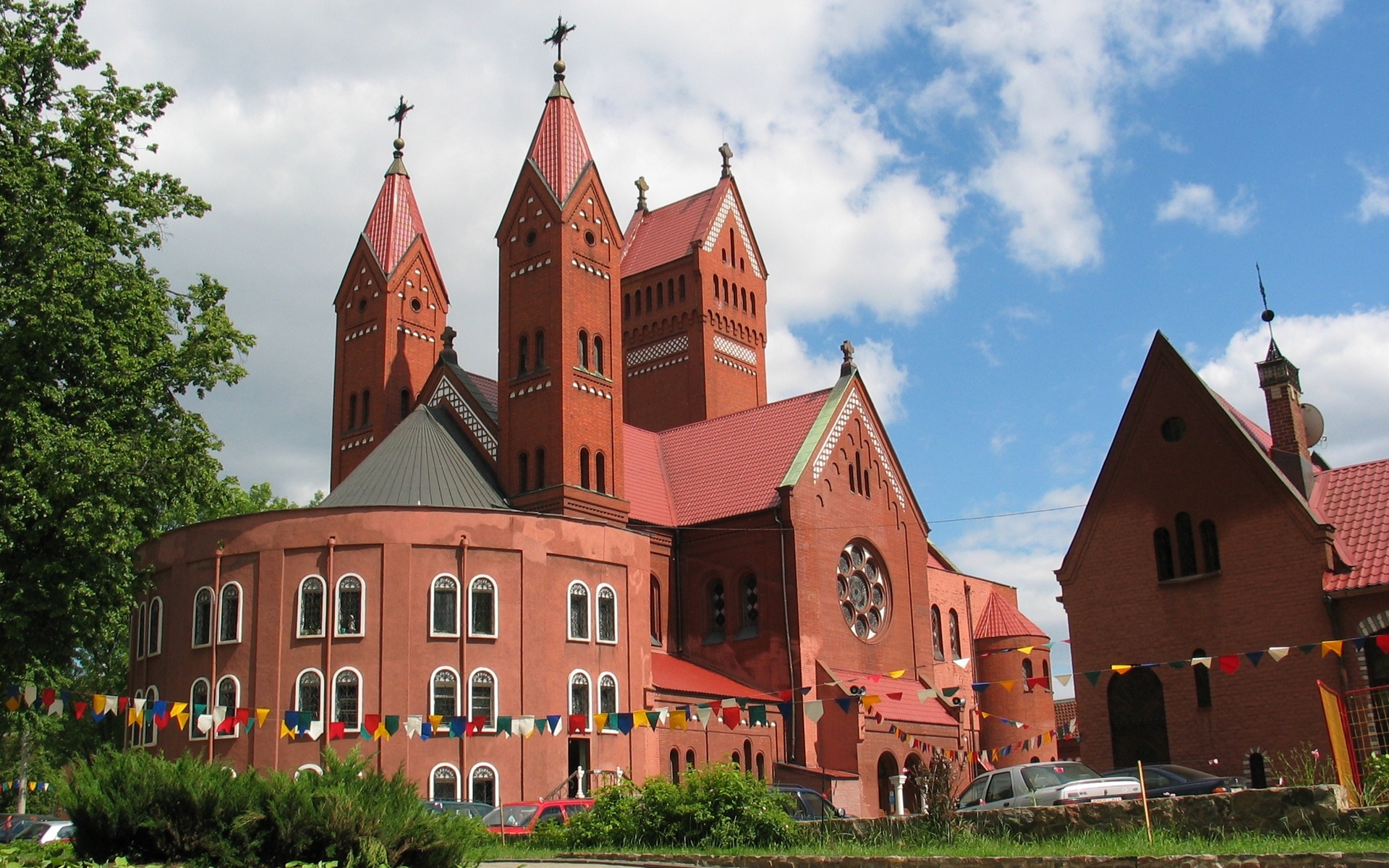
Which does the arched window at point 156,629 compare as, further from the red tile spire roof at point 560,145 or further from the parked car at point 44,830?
the red tile spire roof at point 560,145

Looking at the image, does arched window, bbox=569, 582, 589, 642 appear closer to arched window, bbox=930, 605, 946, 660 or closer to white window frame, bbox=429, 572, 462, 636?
white window frame, bbox=429, 572, 462, 636

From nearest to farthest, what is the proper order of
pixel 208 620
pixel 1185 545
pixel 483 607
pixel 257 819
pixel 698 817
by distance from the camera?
pixel 257 819, pixel 698 817, pixel 1185 545, pixel 208 620, pixel 483 607

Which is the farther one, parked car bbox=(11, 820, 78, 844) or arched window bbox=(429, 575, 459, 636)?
arched window bbox=(429, 575, 459, 636)

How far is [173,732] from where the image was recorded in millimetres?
35250

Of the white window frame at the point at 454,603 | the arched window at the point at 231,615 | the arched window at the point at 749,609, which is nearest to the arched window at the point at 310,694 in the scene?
the arched window at the point at 231,615

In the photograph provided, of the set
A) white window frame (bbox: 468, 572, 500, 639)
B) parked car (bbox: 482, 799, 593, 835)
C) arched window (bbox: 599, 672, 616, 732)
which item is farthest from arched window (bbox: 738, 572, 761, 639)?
parked car (bbox: 482, 799, 593, 835)

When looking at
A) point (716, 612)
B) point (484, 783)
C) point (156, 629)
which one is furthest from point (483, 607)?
point (716, 612)

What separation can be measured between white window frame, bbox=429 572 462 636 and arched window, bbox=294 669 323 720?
124 inches

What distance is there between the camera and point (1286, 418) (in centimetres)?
3466

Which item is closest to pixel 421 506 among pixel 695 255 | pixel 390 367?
pixel 390 367

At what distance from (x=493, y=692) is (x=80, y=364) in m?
13.4

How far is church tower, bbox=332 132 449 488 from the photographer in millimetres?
49875

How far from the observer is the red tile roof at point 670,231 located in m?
63.2

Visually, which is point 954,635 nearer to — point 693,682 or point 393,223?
point 693,682
